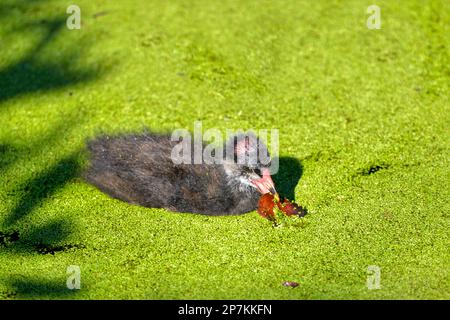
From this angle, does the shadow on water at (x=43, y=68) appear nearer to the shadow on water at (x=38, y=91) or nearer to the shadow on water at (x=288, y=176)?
the shadow on water at (x=38, y=91)

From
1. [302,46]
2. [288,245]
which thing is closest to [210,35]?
[302,46]

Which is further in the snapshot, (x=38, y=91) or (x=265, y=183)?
(x=38, y=91)

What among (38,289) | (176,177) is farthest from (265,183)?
(38,289)

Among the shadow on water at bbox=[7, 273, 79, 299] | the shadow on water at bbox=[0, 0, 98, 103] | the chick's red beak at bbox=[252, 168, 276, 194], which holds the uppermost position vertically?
the shadow on water at bbox=[0, 0, 98, 103]

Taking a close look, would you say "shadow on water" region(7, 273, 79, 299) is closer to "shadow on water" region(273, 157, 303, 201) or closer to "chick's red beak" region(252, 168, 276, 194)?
"chick's red beak" region(252, 168, 276, 194)

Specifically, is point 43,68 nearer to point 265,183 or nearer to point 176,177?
point 176,177

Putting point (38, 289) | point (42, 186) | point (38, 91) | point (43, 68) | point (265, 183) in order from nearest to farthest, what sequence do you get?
point (38, 289) < point (265, 183) < point (42, 186) < point (38, 91) < point (43, 68)

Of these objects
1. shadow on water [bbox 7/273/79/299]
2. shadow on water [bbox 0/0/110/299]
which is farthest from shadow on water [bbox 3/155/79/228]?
shadow on water [bbox 7/273/79/299]

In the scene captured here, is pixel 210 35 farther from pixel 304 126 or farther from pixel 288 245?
pixel 288 245
